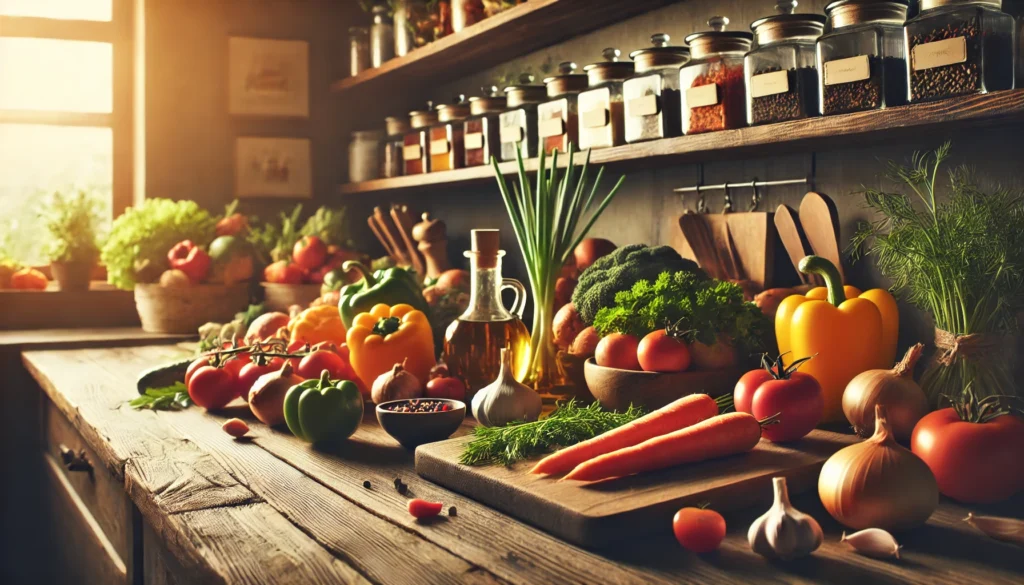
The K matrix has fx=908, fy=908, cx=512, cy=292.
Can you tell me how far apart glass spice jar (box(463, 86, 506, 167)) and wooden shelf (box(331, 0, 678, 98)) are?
165mm

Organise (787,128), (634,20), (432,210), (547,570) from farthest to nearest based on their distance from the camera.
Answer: (432,210)
(634,20)
(787,128)
(547,570)

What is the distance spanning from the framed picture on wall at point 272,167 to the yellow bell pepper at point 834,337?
2.41 meters

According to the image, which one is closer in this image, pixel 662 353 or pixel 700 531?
pixel 700 531

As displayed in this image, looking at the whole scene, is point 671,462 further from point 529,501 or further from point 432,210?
point 432,210

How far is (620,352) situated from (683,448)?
1.13 feet

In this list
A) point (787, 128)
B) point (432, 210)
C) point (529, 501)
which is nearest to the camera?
point (529, 501)

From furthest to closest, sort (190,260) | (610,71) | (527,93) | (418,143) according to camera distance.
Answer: (190,260) < (418,143) < (527,93) < (610,71)

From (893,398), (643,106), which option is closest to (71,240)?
(643,106)

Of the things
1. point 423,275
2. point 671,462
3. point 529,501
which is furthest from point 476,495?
point 423,275

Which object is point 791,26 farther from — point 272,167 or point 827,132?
point 272,167

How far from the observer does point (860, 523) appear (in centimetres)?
91

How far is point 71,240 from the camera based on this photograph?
3041 millimetres

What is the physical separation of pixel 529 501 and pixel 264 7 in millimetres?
2840

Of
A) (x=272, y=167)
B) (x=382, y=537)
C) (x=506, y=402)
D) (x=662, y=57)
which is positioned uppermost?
(x=272, y=167)
